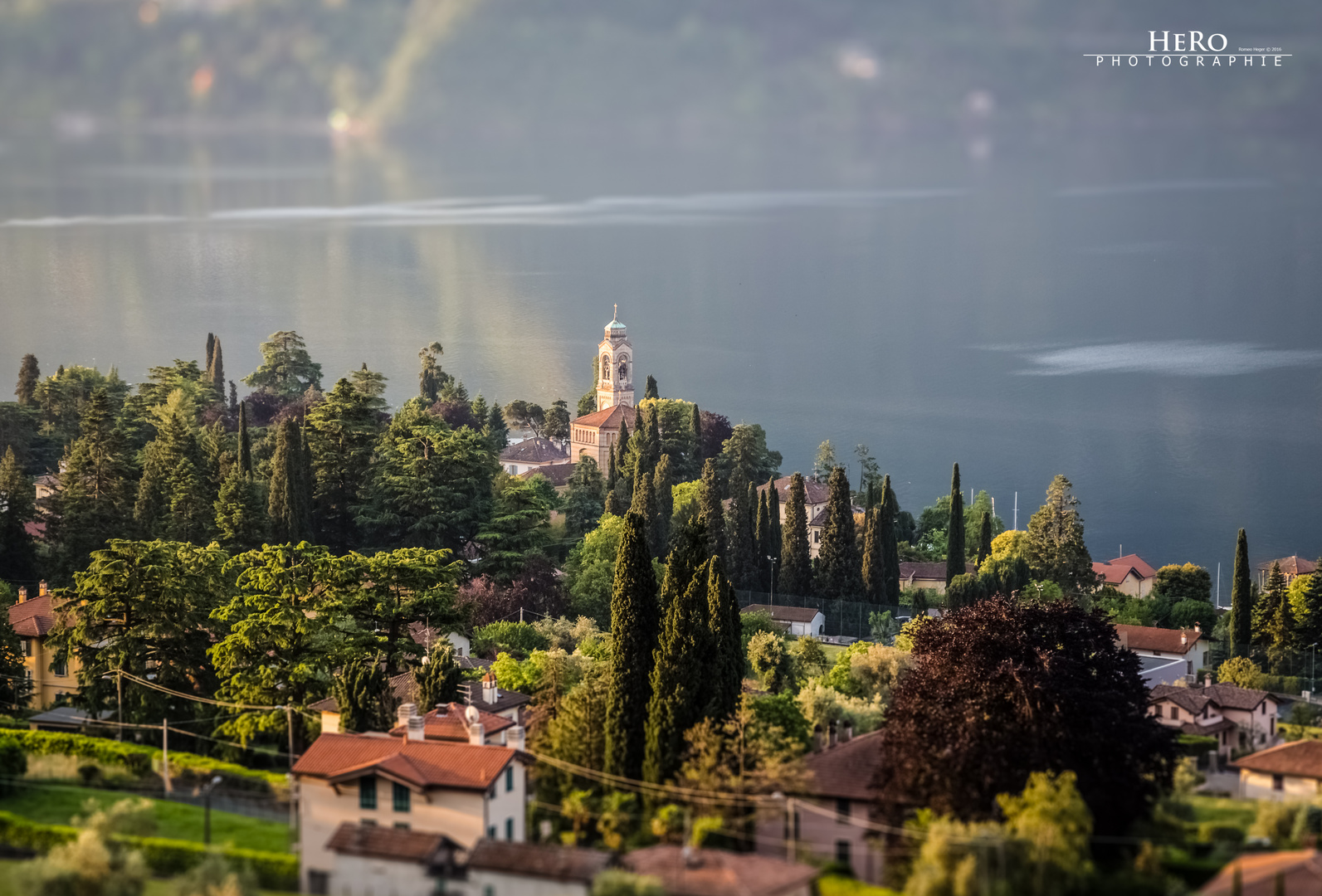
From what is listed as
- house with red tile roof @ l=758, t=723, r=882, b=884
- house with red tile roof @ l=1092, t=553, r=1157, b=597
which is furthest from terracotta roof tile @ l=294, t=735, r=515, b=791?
house with red tile roof @ l=1092, t=553, r=1157, b=597

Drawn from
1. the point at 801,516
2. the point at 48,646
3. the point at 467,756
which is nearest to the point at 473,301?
the point at 801,516

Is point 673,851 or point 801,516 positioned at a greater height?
point 801,516

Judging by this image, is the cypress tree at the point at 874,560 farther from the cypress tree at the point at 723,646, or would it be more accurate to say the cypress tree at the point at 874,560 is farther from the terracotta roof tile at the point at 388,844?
the terracotta roof tile at the point at 388,844

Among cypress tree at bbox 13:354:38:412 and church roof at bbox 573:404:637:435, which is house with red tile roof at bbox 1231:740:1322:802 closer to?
cypress tree at bbox 13:354:38:412

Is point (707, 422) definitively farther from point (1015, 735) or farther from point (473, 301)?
point (1015, 735)

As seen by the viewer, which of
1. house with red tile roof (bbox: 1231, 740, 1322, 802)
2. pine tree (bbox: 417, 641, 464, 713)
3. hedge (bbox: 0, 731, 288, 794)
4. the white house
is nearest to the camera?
house with red tile roof (bbox: 1231, 740, 1322, 802)

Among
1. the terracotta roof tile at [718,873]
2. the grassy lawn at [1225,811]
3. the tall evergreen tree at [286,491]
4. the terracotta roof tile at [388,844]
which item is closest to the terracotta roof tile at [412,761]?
the terracotta roof tile at [388,844]

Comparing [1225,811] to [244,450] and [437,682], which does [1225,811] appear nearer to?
[437,682]
